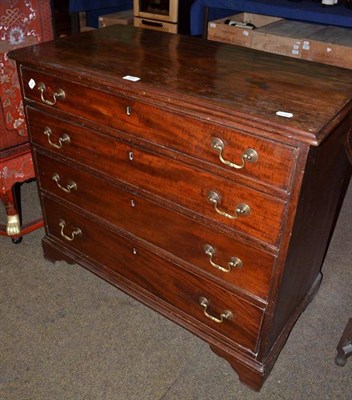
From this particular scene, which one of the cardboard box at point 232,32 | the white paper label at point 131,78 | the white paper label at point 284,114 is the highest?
the white paper label at point 284,114

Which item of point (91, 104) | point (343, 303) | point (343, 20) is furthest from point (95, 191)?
point (343, 20)

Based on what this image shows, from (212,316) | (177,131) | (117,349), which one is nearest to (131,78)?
(177,131)

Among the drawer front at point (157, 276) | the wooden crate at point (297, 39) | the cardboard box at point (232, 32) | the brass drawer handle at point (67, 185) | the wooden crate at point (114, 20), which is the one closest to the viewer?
the drawer front at point (157, 276)

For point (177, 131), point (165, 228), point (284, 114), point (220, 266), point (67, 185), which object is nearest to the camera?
point (284, 114)

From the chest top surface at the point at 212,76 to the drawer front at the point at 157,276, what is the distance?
27.6 inches

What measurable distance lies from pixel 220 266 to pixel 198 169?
0.37 m

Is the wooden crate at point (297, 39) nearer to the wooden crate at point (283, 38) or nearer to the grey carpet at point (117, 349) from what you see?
the wooden crate at point (283, 38)

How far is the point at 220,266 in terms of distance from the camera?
5.12 ft

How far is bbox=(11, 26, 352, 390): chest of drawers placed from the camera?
4.24 ft

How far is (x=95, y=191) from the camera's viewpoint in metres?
1.85

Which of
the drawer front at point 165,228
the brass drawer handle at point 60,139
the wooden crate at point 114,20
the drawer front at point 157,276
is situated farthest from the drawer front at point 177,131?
the wooden crate at point 114,20

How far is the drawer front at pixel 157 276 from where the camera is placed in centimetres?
163

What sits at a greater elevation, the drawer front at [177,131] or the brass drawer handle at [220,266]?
the drawer front at [177,131]

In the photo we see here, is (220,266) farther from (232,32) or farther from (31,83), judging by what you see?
(232,32)
